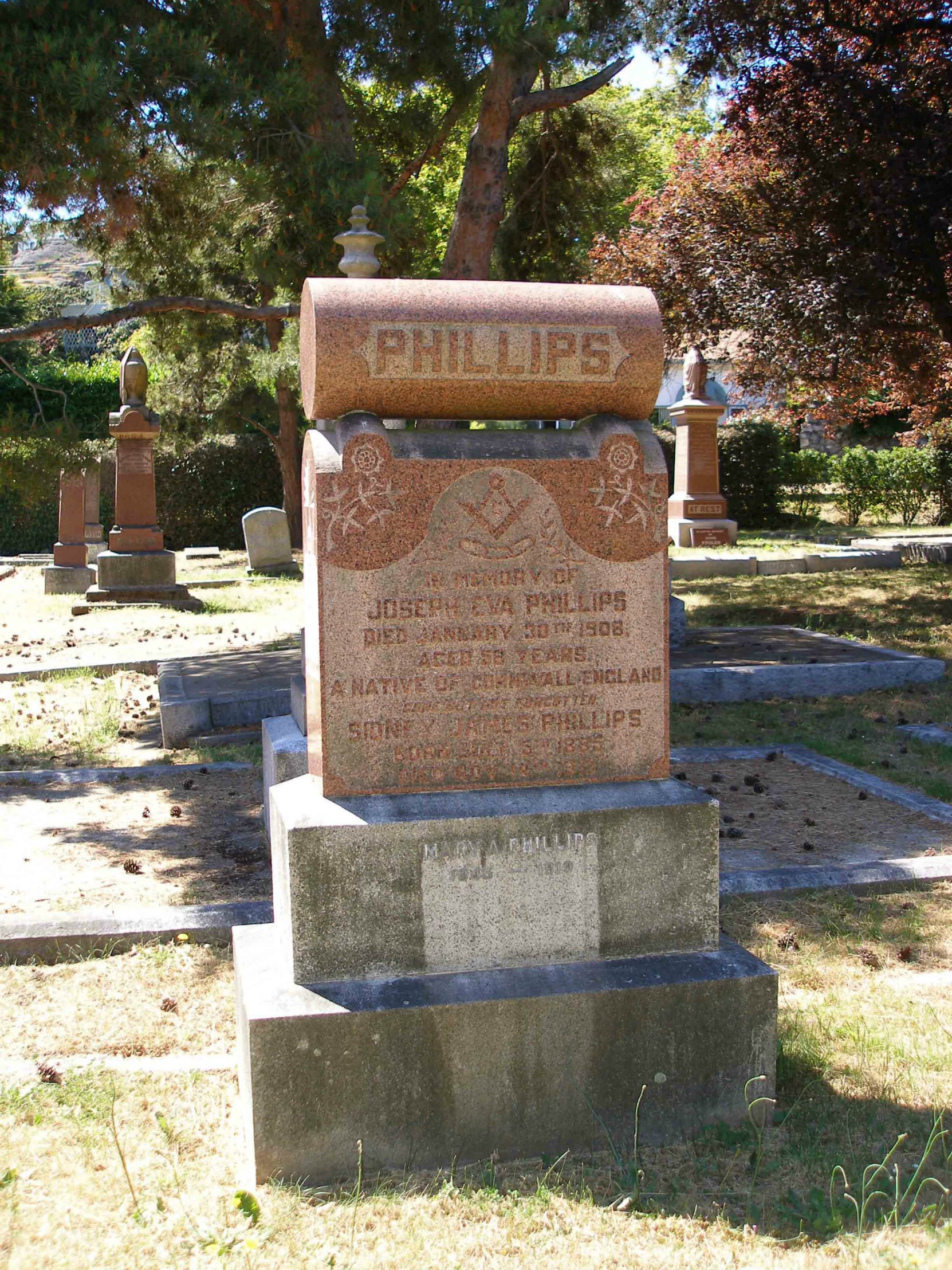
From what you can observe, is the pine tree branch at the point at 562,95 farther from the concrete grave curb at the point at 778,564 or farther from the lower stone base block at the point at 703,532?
the lower stone base block at the point at 703,532

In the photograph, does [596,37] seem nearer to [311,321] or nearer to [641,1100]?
[311,321]

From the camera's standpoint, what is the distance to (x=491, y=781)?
10.2ft

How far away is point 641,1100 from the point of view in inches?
115

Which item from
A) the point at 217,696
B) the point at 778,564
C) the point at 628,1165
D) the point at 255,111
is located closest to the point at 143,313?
the point at 255,111

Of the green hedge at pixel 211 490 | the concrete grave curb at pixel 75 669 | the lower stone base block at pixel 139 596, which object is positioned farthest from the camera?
the green hedge at pixel 211 490

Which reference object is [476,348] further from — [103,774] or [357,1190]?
[103,774]

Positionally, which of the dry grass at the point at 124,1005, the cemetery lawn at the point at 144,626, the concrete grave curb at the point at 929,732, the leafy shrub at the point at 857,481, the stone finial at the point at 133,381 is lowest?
the dry grass at the point at 124,1005

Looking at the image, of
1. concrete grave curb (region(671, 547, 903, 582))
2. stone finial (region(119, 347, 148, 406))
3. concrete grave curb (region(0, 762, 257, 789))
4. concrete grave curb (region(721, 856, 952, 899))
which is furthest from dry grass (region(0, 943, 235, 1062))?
stone finial (region(119, 347, 148, 406))

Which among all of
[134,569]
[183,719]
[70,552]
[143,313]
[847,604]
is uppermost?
[143,313]

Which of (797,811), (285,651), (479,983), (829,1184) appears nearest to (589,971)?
(479,983)

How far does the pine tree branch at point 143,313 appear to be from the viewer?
27.6ft

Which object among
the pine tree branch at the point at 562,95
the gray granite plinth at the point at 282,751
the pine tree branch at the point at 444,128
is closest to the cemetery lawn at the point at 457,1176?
the gray granite plinth at the point at 282,751

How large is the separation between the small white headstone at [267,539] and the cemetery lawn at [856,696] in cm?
647

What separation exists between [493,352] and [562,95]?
8900mm
